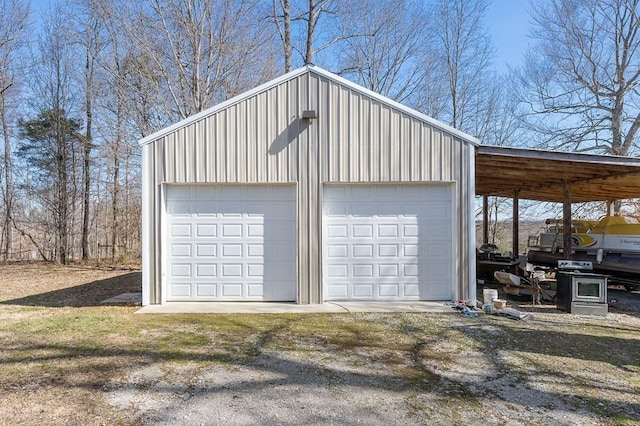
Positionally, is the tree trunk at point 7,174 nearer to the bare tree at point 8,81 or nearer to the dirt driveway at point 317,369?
the bare tree at point 8,81

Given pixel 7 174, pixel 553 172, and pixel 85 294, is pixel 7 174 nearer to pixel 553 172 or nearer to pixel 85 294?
pixel 85 294

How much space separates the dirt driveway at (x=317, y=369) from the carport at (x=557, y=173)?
2635mm

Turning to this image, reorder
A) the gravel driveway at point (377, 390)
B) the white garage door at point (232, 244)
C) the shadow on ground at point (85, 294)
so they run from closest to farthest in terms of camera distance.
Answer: the gravel driveway at point (377, 390), the white garage door at point (232, 244), the shadow on ground at point (85, 294)

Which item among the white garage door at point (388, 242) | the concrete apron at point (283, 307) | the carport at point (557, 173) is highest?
the carport at point (557, 173)

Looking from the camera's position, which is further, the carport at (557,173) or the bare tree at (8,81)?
the bare tree at (8,81)

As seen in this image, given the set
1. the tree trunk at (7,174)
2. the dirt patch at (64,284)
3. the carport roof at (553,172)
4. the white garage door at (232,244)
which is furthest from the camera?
the tree trunk at (7,174)

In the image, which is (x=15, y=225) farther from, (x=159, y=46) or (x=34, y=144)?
(x=159, y=46)

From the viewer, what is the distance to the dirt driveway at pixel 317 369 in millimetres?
2871

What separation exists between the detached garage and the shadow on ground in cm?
214

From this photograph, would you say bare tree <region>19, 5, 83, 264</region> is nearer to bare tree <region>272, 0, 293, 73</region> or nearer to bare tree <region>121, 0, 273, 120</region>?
bare tree <region>121, 0, 273, 120</region>

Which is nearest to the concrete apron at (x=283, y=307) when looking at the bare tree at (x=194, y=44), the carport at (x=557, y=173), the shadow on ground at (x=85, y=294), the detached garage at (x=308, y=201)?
the detached garage at (x=308, y=201)

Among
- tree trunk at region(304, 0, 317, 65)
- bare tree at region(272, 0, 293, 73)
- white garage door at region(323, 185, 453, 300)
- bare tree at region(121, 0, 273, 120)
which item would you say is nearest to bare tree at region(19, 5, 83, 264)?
bare tree at region(121, 0, 273, 120)

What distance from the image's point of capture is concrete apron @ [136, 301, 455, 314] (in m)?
6.25

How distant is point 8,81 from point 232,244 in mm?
15028
